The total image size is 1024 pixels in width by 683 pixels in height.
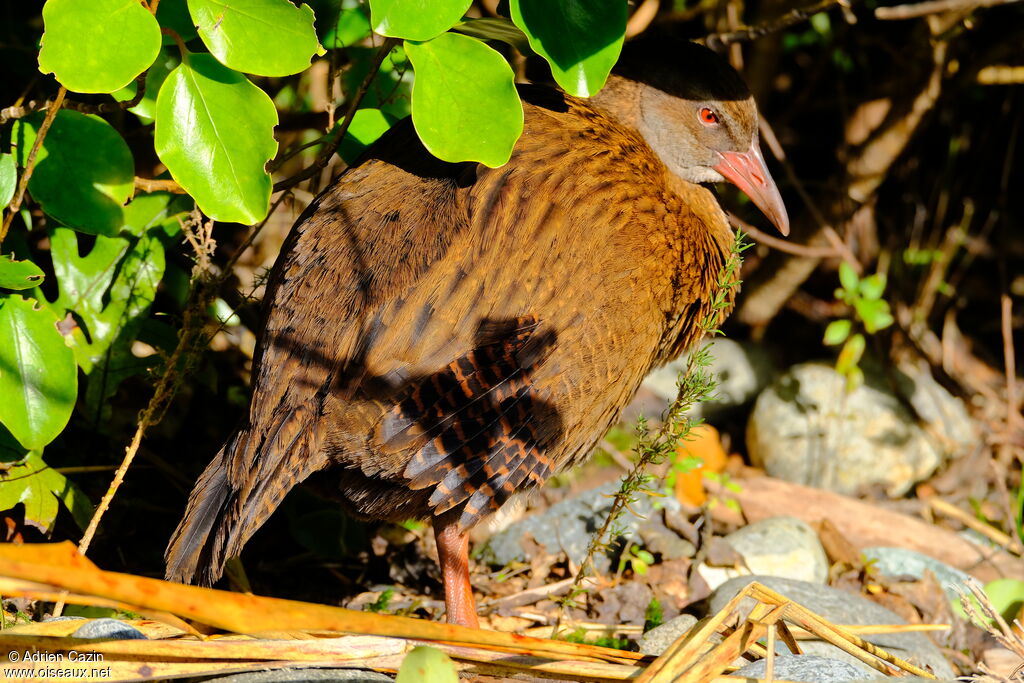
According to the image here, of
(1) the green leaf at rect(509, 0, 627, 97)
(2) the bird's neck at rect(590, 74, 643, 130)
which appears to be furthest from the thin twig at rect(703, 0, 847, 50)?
(1) the green leaf at rect(509, 0, 627, 97)

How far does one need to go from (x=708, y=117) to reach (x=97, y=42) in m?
1.86

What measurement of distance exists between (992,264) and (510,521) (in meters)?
3.16

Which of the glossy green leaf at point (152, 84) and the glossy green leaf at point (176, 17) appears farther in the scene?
the glossy green leaf at point (152, 84)

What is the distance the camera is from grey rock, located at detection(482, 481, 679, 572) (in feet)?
11.1

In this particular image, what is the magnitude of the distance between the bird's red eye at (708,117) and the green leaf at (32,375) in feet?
6.38

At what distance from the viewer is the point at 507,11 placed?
2584mm

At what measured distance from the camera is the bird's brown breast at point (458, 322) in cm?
239

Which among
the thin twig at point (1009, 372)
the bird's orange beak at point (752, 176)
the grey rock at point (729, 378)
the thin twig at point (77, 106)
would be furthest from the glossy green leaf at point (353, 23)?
the thin twig at point (1009, 372)

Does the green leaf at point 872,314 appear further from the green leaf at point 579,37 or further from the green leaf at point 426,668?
the green leaf at point 426,668

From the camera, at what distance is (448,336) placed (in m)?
2.38

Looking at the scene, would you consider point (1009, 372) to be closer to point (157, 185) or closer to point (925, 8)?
point (925, 8)

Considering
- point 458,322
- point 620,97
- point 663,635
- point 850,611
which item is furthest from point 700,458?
point 458,322

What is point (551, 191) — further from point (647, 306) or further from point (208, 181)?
point (208, 181)

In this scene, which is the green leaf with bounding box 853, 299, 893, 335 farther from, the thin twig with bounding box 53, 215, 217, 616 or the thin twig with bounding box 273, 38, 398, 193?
the thin twig with bounding box 53, 215, 217, 616
